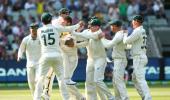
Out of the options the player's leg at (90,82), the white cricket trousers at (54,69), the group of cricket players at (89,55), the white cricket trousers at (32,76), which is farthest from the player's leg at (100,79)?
the white cricket trousers at (32,76)

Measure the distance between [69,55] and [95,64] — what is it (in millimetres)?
993

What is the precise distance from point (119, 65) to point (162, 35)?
48.1 feet

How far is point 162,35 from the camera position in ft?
109

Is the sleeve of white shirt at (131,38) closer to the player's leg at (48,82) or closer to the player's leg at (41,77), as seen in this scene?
the player's leg at (41,77)

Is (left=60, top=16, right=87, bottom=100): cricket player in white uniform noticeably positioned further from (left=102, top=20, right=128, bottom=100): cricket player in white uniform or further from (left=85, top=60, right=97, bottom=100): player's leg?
(left=102, top=20, right=128, bottom=100): cricket player in white uniform

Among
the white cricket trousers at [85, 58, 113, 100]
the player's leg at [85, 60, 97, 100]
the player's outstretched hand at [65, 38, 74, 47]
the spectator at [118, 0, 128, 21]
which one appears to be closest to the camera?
the white cricket trousers at [85, 58, 113, 100]

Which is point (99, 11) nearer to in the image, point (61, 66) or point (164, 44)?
point (164, 44)

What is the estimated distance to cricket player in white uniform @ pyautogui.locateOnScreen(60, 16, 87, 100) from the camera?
62.4ft

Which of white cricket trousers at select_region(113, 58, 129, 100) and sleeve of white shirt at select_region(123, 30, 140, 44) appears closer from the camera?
sleeve of white shirt at select_region(123, 30, 140, 44)

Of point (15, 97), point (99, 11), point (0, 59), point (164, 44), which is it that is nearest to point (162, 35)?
point (164, 44)

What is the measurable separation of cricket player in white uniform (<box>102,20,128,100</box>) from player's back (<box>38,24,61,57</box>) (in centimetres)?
144

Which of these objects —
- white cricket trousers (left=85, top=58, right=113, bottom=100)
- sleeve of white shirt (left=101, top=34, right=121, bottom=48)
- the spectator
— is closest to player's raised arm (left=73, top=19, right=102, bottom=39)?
sleeve of white shirt (left=101, top=34, right=121, bottom=48)

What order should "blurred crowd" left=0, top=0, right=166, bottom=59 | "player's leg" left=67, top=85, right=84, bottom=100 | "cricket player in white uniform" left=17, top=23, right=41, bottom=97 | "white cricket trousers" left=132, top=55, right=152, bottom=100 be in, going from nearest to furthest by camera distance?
"white cricket trousers" left=132, top=55, right=152, bottom=100 → "player's leg" left=67, top=85, right=84, bottom=100 → "cricket player in white uniform" left=17, top=23, right=41, bottom=97 → "blurred crowd" left=0, top=0, right=166, bottom=59

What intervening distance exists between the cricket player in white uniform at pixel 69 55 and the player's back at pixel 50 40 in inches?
38.9
